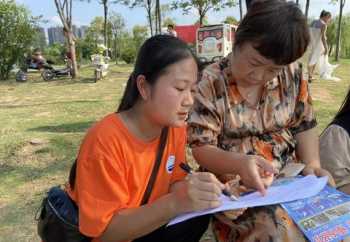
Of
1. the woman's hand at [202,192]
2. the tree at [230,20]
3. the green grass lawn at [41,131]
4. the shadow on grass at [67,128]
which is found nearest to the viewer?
the woman's hand at [202,192]

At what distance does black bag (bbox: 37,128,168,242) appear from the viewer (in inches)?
59.9

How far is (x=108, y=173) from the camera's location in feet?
4.72

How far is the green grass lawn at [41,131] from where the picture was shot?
10.8 feet

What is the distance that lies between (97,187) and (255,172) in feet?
1.76

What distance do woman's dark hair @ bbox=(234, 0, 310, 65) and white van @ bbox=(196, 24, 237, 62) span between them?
12900 mm

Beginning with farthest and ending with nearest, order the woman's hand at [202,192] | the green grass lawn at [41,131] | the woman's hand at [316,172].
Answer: the green grass lawn at [41,131], the woman's hand at [316,172], the woman's hand at [202,192]

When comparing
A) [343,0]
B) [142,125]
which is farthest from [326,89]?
[343,0]

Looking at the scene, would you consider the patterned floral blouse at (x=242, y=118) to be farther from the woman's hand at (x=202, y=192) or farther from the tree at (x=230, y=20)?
the tree at (x=230, y=20)

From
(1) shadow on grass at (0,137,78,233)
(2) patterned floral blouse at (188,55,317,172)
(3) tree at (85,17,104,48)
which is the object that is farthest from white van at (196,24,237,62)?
(3) tree at (85,17,104,48)

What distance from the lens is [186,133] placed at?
70.1 inches

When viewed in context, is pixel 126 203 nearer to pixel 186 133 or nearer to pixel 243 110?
pixel 186 133

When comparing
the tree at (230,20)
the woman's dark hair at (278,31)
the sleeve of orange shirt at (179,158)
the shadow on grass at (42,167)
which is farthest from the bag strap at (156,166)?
the tree at (230,20)

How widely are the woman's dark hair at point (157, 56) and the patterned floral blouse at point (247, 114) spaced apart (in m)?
0.20

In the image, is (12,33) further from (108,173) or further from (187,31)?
(187,31)
